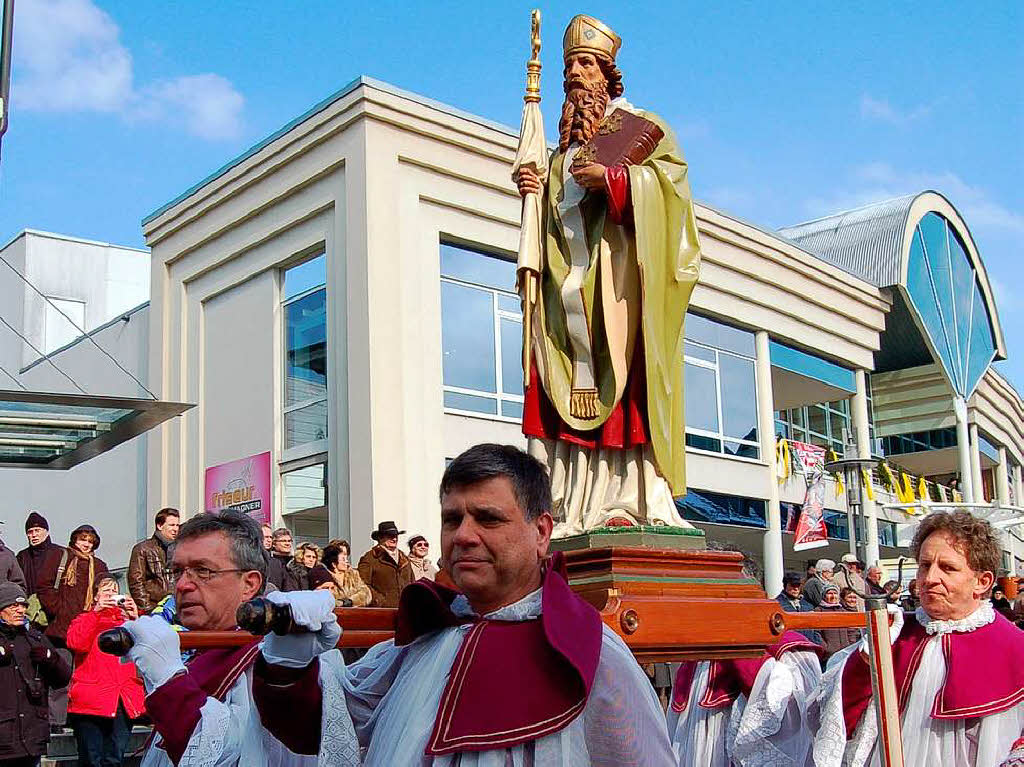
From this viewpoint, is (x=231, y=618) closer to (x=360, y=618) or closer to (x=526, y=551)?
(x=360, y=618)

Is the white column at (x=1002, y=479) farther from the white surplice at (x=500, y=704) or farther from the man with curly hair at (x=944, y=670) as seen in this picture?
the white surplice at (x=500, y=704)

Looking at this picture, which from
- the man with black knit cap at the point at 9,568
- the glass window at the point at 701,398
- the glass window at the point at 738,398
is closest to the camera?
the man with black knit cap at the point at 9,568

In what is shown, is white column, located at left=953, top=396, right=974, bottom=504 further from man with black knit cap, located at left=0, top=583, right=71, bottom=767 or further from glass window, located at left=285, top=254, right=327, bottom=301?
man with black knit cap, located at left=0, top=583, right=71, bottom=767

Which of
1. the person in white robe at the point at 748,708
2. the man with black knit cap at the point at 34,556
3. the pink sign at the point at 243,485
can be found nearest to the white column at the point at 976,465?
the pink sign at the point at 243,485

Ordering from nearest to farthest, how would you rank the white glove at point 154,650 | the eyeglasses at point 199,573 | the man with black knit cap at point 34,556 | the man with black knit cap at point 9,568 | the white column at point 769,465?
the white glove at point 154,650, the eyeglasses at point 199,573, the man with black knit cap at point 9,568, the man with black knit cap at point 34,556, the white column at point 769,465

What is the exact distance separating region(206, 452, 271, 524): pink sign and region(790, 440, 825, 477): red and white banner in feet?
36.3

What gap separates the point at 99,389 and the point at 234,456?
4.34 meters

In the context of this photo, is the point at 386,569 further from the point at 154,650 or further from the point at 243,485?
the point at 243,485

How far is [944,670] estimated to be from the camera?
4.88 m

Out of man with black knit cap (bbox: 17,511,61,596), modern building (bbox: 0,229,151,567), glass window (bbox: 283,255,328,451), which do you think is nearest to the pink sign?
glass window (bbox: 283,255,328,451)

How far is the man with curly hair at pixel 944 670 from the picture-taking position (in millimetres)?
4730

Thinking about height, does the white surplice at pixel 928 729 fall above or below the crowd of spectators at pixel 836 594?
below

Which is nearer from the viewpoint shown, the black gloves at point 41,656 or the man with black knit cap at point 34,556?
the black gloves at point 41,656

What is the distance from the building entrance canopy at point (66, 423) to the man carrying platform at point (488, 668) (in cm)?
849
